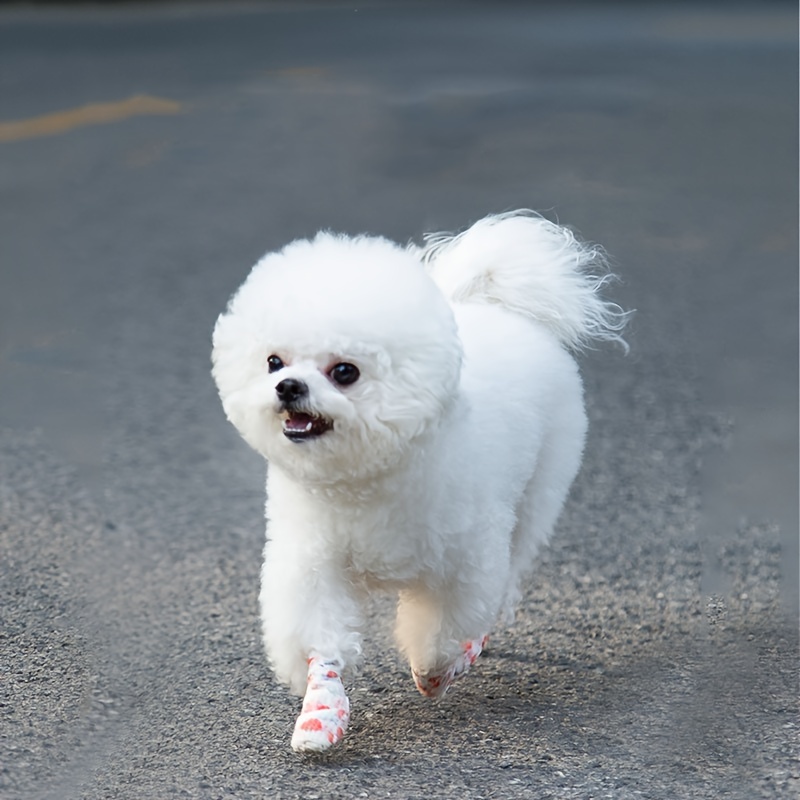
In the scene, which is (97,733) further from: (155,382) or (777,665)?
(155,382)

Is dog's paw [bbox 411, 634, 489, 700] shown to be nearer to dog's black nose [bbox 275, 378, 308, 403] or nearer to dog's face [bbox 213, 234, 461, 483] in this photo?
dog's face [bbox 213, 234, 461, 483]

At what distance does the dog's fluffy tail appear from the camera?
134 inches

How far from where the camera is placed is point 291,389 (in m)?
2.52

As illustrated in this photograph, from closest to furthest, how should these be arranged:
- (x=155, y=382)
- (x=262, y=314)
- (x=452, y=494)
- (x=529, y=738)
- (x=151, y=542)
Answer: (x=262, y=314), (x=452, y=494), (x=529, y=738), (x=151, y=542), (x=155, y=382)

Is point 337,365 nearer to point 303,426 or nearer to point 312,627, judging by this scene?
point 303,426

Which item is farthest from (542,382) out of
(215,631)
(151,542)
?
(151,542)

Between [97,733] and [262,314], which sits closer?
[262,314]

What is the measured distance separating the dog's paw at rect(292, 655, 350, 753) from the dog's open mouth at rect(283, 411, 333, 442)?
1.98 ft

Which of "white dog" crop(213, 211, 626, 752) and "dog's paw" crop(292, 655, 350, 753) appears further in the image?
"dog's paw" crop(292, 655, 350, 753)

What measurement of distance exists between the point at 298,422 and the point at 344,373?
0.43 feet

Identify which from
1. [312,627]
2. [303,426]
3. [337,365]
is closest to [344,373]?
[337,365]

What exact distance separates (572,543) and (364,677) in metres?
1.26

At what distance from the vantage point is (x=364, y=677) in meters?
3.46

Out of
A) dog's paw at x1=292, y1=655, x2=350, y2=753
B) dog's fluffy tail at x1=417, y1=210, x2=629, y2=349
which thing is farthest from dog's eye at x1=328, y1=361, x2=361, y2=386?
dog's fluffy tail at x1=417, y1=210, x2=629, y2=349
